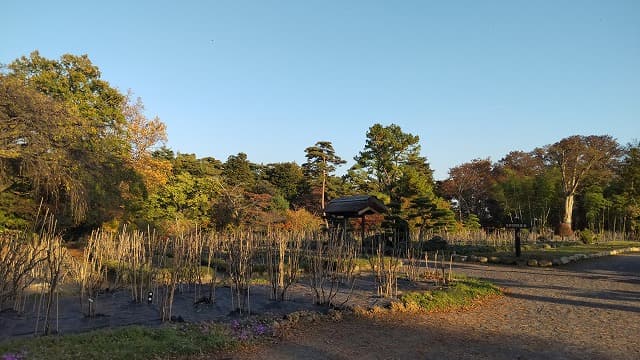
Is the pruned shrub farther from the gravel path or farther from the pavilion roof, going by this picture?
the gravel path

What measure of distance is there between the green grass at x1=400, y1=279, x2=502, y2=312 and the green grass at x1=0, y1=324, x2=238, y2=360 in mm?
3346

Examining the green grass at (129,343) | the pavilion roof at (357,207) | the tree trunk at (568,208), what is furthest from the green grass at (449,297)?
the tree trunk at (568,208)

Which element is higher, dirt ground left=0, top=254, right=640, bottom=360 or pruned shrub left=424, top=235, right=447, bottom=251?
pruned shrub left=424, top=235, right=447, bottom=251

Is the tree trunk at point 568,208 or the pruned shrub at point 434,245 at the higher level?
the tree trunk at point 568,208

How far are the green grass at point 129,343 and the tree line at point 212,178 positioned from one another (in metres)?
5.03

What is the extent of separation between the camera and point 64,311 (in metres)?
6.00

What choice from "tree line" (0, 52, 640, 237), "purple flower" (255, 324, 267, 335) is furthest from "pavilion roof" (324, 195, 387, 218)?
"purple flower" (255, 324, 267, 335)

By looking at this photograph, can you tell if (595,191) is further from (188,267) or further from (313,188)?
(188,267)

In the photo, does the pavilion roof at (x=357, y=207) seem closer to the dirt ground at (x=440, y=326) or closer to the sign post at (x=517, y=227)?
the sign post at (x=517, y=227)

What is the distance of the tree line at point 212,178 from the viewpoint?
1209 cm

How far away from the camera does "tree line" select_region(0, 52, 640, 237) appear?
12.1 metres

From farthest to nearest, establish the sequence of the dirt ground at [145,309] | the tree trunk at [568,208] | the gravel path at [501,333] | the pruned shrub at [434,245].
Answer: the tree trunk at [568,208] → the pruned shrub at [434,245] → the dirt ground at [145,309] → the gravel path at [501,333]

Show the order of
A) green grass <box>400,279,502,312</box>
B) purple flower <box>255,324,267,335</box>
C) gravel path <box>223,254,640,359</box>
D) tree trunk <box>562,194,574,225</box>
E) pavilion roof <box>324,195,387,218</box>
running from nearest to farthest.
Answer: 1. gravel path <box>223,254,640,359</box>
2. purple flower <box>255,324,267,335</box>
3. green grass <box>400,279,502,312</box>
4. pavilion roof <box>324,195,387,218</box>
5. tree trunk <box>562,194,574,225</box>

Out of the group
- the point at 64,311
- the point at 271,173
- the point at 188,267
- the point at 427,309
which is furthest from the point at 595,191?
the point at 64,311
